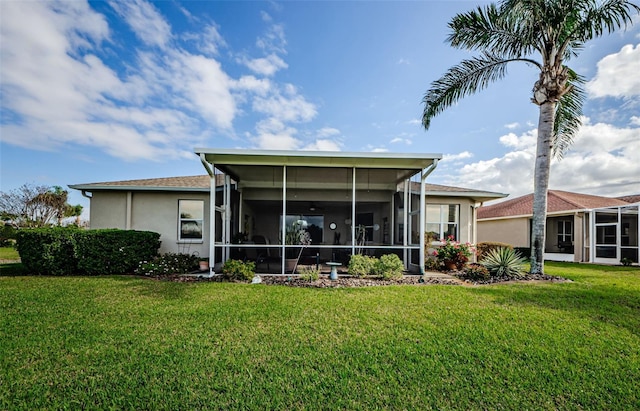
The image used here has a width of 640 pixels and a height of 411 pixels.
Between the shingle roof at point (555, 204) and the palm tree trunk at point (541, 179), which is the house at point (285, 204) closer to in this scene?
the palm tree trunk at point (541, 179)

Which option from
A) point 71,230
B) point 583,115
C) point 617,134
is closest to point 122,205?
point 71,230

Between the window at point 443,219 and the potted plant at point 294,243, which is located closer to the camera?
the potted plant at point 294,243

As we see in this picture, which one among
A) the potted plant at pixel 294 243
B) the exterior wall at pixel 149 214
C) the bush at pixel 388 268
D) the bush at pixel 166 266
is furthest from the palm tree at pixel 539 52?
the exterior wall at pixel 149 214

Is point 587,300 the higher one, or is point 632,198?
point 632,198

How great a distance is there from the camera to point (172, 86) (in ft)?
38.9

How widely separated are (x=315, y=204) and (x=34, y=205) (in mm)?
19699

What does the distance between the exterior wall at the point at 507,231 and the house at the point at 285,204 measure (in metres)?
7.26

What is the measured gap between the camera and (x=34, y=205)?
787 inches

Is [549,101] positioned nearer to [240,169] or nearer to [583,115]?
[583,115]

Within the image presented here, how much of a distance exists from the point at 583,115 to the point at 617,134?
5512 millimetres

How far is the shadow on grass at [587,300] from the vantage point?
17.1 feet

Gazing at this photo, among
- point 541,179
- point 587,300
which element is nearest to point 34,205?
point 541,179

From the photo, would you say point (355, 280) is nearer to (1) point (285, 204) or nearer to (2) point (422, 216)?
(2) point (422, 216)

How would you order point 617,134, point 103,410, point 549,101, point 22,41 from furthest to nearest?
point 617,134, point 549,101, point 22,41, point 103,410
